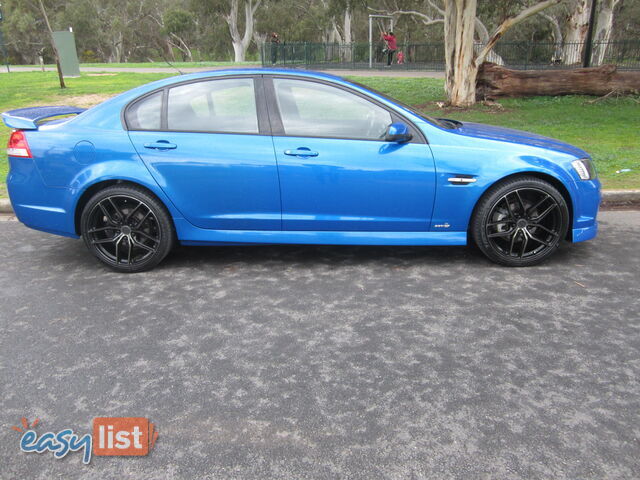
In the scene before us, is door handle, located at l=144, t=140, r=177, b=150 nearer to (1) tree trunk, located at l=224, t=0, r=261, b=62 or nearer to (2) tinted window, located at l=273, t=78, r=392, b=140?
(2) tinted window, located at l=273, t=78, r=392, b=140

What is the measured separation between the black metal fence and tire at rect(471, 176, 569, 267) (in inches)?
897

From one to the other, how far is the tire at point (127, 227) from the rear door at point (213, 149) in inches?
8.4

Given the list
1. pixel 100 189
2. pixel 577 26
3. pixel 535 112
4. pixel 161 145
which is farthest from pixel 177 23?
pixel 161 145

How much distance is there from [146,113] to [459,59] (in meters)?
11.6

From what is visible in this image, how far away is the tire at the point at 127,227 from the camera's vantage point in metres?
4.68

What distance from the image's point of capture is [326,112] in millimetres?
4656

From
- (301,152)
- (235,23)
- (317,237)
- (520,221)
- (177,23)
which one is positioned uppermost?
(177,23)

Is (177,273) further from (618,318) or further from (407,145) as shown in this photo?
(618,318)

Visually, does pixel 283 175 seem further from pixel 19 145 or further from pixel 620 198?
pixel 620 198

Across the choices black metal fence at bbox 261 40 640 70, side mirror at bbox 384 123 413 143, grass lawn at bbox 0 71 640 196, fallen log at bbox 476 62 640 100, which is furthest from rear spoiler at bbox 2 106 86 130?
black metal fence at bbox 261 40 640 70

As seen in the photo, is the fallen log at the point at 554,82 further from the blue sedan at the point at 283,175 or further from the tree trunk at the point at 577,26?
the tree trunk at the point at 577,26

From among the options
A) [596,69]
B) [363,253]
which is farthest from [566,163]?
[596,69]

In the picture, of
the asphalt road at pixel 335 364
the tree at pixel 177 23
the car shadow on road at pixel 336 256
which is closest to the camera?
the asphalt road at pixel 335 364

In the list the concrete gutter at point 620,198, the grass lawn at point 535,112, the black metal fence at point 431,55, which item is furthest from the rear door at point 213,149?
the black metal fence at point 431,55
